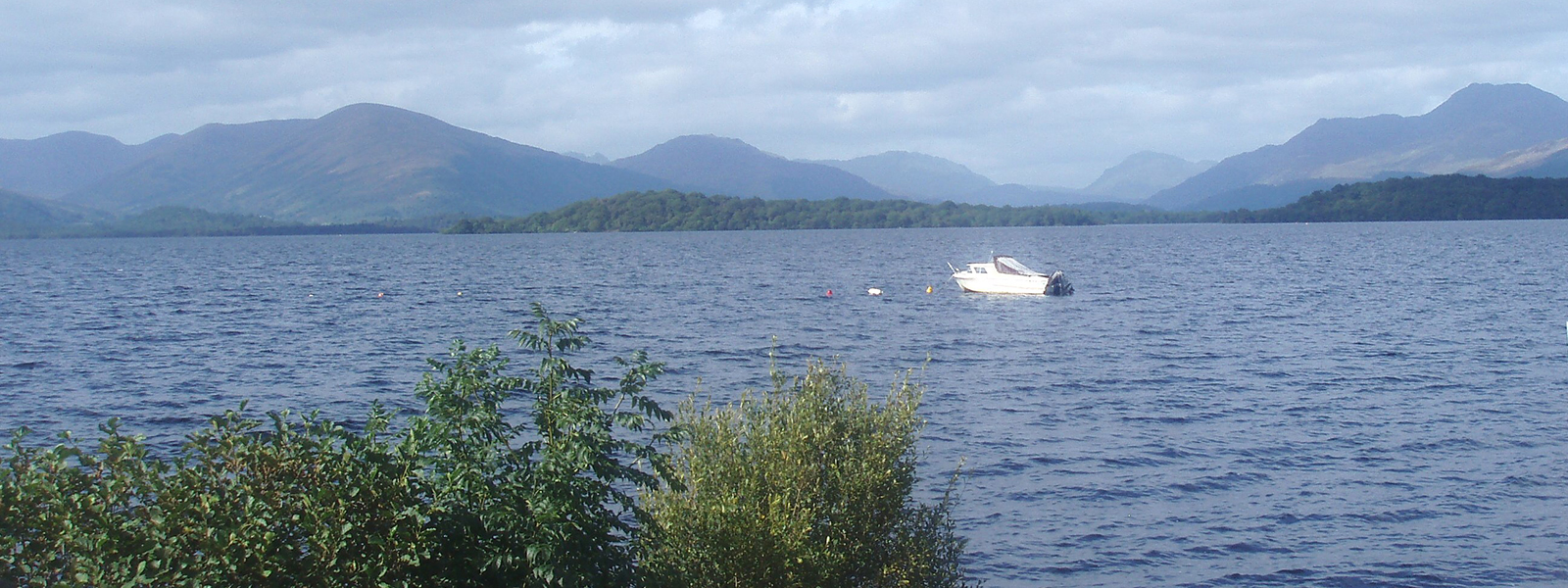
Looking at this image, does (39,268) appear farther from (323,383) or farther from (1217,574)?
(1217,574)

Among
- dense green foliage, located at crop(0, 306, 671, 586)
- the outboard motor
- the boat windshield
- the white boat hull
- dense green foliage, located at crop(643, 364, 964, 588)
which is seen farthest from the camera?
the boat windshield

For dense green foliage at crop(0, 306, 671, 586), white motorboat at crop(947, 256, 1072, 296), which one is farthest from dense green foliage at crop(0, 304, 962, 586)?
white motorboat at crop(947, 256, 1072, 296)

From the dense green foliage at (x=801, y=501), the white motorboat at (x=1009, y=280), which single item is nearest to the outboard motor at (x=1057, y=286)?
the white motorboat at (x=1009, y=280)

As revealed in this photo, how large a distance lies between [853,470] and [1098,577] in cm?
914

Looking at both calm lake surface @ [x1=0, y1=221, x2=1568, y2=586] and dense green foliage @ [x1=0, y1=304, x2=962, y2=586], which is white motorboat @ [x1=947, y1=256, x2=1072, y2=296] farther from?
dense green foliage @ [x1=0, y1=304, x2=962, y2=586]

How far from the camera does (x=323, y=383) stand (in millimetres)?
40938

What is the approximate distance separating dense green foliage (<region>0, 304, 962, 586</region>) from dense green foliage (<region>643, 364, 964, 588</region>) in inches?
1.2

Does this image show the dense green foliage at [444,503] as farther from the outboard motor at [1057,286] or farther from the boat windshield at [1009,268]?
the boat windshield at [1009,268]

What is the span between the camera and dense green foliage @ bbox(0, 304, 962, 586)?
863cm

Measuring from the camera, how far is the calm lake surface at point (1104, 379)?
23.2 metres

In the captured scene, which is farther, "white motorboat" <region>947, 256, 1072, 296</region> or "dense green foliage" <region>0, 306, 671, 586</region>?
"white motorboat" <region>947, 256, 1072, 296</region>

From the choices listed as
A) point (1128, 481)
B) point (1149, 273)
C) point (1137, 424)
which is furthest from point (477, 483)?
point (1149, 273)

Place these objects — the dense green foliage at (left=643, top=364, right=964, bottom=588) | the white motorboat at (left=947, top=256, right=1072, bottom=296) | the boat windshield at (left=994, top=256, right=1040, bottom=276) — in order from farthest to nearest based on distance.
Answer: the boat windshield at (left=994, top=256, right=1040, bottom=276) → the white motorboat at (left=947, top=256, right=1072, bottom=296) → the dense green foliage at (left=643, top=364, right=964, bottom=588)

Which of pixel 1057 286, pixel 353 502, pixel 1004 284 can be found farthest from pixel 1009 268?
pixel 353 502
